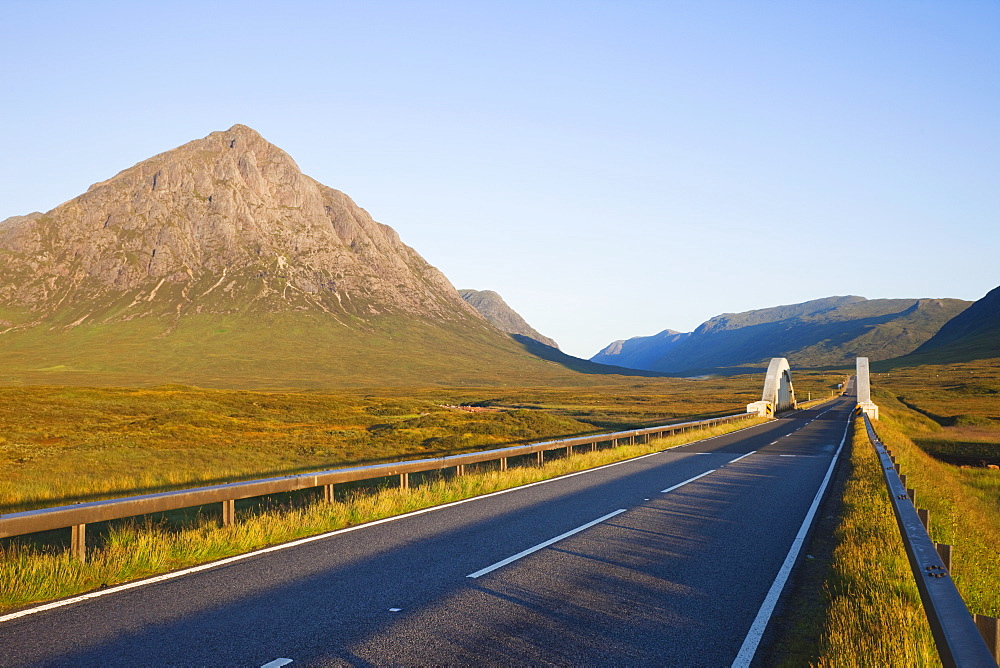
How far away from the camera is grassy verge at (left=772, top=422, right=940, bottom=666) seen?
4895mm

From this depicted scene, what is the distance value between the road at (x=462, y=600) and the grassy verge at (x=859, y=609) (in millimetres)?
449

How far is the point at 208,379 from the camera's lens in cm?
13338

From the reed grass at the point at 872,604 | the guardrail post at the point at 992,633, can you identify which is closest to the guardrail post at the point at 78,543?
the reed grass at the point at 872,604

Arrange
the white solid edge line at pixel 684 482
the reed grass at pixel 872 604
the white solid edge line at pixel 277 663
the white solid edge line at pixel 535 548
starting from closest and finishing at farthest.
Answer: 1. the reed grass at pixel 872 604
2. the white solid edge line at pixel 277 663
3. the white solid edge line at pixel 535 548
4. the white solid edge line at pixel 684 482

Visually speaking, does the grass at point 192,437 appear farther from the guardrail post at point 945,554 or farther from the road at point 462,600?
the guardrail post at point 945,554

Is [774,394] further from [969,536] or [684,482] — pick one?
[969,536]

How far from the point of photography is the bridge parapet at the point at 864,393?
48144 millimetres

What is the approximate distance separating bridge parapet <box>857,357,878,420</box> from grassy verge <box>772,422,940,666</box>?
139 feet

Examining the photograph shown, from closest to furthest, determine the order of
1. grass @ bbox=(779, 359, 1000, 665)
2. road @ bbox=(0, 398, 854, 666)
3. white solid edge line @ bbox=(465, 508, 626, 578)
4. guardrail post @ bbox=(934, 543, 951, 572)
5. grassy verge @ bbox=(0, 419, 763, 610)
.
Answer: grass @ bbox=(779, 359, 1000, 665)
road @ bbox=(0, 398, 854, 666)
guardrail post @ bbox=(934, 543, 951, 572)
grassy verge @ bbox=(0, 419, 763, 610)
white solid edge line @ bbox=(465, 508, 626, 578)

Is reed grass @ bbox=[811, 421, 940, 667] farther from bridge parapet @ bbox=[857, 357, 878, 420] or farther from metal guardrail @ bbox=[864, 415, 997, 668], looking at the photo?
bridge parapet @ bbox=[857, 357, 878, 420]

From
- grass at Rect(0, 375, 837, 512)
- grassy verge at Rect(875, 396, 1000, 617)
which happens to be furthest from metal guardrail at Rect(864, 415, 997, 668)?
grass at Rect(0, 375, 837, 512)

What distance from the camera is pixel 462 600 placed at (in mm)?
6617

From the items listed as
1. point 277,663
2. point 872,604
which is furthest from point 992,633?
point 277,663

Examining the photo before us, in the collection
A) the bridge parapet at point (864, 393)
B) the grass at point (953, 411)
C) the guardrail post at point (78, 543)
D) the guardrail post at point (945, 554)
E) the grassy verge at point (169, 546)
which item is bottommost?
the grass at point (953, 411)
